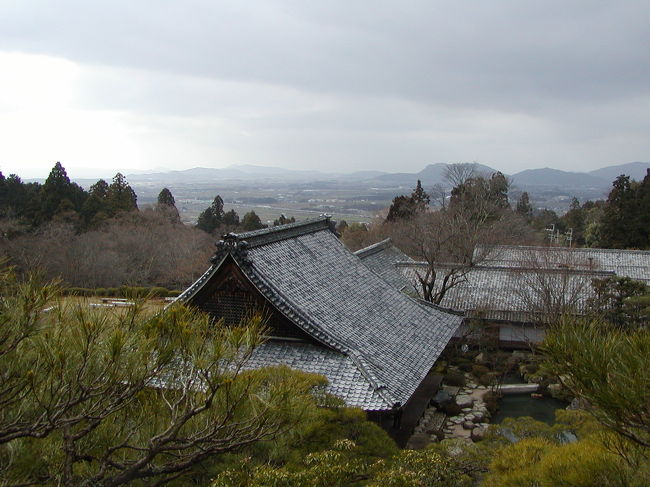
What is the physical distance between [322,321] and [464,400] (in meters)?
6.79

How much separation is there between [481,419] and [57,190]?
3257 centimetres

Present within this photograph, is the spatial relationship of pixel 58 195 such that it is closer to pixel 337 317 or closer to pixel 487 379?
pixel 337 317

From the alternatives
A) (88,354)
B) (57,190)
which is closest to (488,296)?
(88,354)

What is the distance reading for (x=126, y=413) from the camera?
197 inches

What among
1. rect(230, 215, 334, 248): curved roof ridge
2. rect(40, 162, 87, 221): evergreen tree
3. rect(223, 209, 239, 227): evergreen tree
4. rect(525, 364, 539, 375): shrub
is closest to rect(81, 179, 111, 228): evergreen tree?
rect(40, 162, 87, 221): evergreen tree

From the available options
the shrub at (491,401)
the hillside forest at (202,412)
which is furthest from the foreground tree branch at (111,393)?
the shrub at (491,401)

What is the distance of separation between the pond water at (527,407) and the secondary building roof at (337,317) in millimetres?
2936

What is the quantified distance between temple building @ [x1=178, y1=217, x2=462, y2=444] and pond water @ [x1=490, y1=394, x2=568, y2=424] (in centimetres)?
266

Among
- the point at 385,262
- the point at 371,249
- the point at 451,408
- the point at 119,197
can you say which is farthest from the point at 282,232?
the point at 119,197

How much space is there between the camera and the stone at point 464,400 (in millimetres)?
15367

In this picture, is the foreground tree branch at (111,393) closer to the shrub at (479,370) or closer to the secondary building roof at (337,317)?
the secondary building roof at (337,317)

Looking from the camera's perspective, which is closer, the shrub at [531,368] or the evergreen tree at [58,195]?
the shrub at [531,368]

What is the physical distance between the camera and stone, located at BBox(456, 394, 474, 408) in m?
15.4

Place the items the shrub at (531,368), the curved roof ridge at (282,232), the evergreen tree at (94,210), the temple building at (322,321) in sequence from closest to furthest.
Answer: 1. the temple building at (322,321)
2. the curved roof ridge at (282,232)
3. the shrub at (531,368)
4. the evergreen tree at (94,210)
